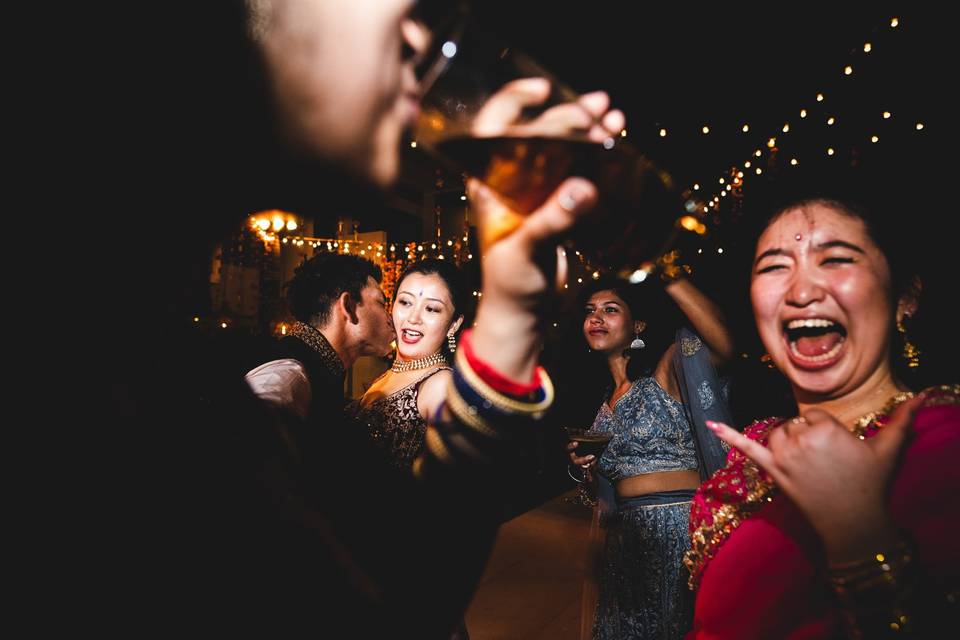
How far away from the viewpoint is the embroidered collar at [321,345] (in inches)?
124

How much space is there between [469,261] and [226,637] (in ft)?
31.3

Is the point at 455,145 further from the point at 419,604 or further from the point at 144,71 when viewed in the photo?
the point at 419,604

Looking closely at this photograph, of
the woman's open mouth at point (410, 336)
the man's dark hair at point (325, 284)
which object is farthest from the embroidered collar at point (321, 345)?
the woman's open mouth at point (410, 336)

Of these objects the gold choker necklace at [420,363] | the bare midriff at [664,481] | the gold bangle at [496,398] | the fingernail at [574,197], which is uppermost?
the fingernail at [574,197]

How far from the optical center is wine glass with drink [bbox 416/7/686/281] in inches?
29.6

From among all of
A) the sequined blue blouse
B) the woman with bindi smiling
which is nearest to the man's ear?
the woman with bindi smiling

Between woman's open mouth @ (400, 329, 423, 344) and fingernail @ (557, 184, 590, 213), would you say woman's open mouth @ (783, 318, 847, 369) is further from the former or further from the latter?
woman's open mouth @ (400, 329, 423, 344)

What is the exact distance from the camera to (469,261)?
1004 centimetres

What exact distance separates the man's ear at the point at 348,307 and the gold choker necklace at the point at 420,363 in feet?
1.82

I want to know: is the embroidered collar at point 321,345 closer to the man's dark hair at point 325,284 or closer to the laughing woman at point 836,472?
→ the man's dark hair at point 325,284

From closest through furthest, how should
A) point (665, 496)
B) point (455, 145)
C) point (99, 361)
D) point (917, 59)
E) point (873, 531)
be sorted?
→ point (99, 361), point (455, 145), point (873, 531), point (665, 496), point (917, 59)

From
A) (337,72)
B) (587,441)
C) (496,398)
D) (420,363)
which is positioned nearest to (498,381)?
(496,398)

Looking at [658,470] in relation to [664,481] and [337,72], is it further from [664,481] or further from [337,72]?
[337,72]

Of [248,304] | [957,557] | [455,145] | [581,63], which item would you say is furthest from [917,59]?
[248,304]
